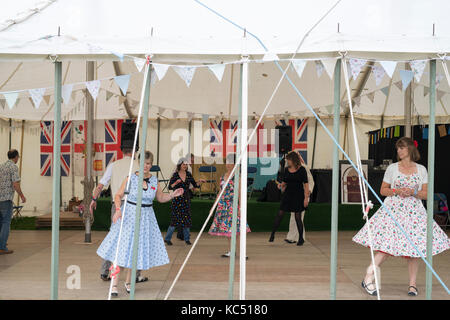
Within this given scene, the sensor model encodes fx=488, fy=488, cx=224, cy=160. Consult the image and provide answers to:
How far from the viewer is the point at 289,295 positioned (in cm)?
462

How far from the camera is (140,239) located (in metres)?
4.46

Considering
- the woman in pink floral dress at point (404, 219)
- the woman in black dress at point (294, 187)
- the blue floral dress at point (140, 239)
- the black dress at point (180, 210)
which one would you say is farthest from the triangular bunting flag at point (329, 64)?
the black dress at point (180, 210)

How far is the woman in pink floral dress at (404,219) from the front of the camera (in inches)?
173

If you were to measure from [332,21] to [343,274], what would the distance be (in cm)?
302

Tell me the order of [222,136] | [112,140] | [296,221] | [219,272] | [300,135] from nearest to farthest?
1. [219,272]
2. [296,221]
3. [300,135]
4. [112,140]
5. [222,136]

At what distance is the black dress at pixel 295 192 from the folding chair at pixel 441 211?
140 inches

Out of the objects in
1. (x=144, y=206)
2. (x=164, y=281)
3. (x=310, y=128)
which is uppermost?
(x=310, y=128)

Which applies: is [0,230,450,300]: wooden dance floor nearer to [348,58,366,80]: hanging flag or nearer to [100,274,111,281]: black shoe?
[100,274,111,281]: black shoe

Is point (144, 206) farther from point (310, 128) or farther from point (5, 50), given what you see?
point (310, 128)

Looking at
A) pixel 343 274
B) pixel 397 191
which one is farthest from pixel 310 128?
pixel 397 191

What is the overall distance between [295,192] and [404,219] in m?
2.81

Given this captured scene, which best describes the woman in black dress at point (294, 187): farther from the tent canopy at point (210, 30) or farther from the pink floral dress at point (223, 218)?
the tent canopy at point (210, 30)

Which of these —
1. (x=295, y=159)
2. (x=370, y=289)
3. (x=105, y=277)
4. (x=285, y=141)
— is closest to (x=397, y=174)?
(x=370, y=289)

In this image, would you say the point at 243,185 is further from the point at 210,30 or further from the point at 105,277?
the point at 105,277
